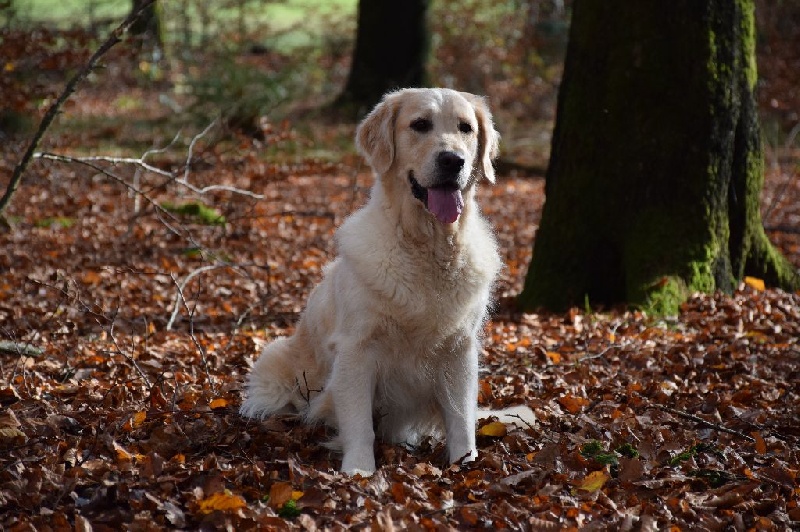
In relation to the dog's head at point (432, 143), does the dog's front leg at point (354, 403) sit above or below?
below

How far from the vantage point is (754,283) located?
7.19 metres

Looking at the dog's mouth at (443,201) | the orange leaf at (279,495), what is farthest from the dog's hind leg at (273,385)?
the dog's mouth at (443,201)

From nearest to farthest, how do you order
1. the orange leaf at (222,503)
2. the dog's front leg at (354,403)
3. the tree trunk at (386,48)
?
the orange leaf at (222,503) < the dog's front leg at (354,403) < the tree trunk at (386,48)

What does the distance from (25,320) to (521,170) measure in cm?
941

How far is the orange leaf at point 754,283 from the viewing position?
716 cm

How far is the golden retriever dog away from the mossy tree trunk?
Answer: 2.51m

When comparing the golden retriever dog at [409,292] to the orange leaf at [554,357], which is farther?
the orange leaf at [554,357]

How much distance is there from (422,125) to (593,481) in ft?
6.27

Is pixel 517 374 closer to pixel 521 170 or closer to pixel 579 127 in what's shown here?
pixel 579 127

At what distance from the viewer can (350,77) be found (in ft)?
57.6

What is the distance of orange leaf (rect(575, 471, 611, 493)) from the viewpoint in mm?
3694

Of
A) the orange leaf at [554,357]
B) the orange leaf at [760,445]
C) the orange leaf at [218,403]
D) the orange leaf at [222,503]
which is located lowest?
the orange leaf at [218,403]

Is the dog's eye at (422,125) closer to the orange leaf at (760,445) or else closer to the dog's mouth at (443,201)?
the dog's mouth at (443,201)

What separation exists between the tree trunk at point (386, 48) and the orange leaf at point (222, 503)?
14.4 metres
